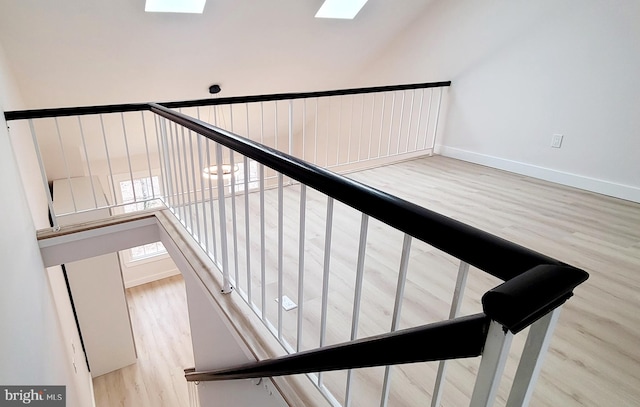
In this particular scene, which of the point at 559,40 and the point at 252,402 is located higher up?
the point at 559,40

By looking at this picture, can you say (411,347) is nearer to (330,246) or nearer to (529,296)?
(529,296)

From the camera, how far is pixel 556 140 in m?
3.47

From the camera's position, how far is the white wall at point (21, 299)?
1.52 m

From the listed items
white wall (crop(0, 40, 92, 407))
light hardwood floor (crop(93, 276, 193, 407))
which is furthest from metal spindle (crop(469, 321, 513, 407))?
light hardwood floor (crop(93, 276, 193, 407))

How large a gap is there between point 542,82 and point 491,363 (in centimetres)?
374

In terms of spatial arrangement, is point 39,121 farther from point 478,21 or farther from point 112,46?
point 478,21

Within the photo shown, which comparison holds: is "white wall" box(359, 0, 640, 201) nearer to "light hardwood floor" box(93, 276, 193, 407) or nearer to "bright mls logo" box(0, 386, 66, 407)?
"bright mls logo" box(0, 386, 66, 407)

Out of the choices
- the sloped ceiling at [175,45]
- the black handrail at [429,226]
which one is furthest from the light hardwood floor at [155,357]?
the black handrail at [429,226]

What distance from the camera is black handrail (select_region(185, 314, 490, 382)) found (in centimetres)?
56

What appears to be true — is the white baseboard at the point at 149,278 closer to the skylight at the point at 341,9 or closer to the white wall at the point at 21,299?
the white wall at the point at 21,299

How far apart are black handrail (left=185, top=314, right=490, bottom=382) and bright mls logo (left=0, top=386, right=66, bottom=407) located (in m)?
1.26

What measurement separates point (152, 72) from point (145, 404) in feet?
13.5

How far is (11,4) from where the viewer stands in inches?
113

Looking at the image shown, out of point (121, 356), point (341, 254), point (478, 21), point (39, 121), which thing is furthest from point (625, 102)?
point (121, 356)
